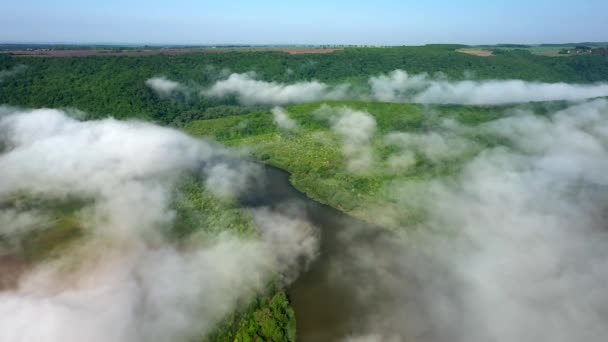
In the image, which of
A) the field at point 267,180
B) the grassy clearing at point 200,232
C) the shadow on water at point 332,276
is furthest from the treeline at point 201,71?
the shadow on water at point 332,276

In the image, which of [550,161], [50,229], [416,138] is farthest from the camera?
[416,138]

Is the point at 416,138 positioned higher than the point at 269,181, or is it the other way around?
the point at 416,138

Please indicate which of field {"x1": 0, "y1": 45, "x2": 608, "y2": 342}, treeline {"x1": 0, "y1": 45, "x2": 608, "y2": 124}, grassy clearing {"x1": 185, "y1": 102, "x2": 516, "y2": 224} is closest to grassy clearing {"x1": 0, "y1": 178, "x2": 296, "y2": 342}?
field {"x1": 0, "y1": 45, "x2": 608, "y2": 342}

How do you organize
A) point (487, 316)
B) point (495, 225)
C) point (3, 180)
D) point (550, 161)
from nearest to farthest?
point (487, 316), point (495, 225), point (3, 180), point (550, 161)

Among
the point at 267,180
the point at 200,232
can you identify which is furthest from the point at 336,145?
the point at 200,232

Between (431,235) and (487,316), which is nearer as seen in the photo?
(487,316)

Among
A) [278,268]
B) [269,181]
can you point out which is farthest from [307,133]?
[278,268]

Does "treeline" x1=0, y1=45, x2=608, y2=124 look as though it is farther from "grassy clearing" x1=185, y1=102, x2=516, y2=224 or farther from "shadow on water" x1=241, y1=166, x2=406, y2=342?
"shadow on water" x1=241, y1=166, x2=406, y2=342

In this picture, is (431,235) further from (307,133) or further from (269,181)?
(307,133)
